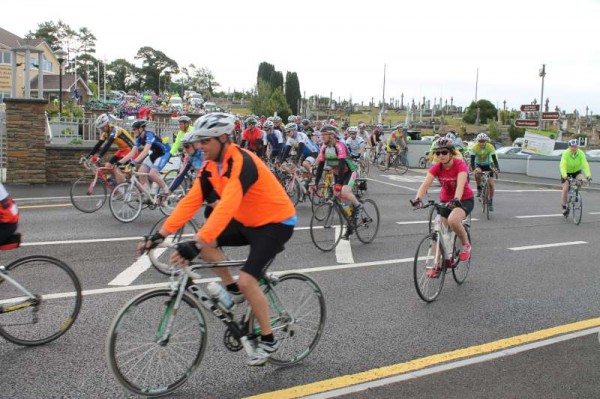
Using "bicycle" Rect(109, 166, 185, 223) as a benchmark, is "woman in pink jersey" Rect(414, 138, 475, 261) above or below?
above

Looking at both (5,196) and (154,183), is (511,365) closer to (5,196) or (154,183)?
(5,196)

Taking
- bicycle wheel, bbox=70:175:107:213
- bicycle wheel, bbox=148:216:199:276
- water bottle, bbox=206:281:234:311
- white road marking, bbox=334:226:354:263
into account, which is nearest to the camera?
water bottle, bbox=206:281:234:311

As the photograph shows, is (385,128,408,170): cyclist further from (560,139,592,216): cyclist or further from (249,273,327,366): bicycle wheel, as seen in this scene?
(249,273,327,366): bicycle wheel

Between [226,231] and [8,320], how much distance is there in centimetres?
216

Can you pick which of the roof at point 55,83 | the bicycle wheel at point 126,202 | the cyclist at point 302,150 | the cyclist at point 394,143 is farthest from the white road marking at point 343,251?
the roof at point 55,83

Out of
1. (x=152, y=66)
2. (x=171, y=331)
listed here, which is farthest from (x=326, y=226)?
(x=152, y=66)

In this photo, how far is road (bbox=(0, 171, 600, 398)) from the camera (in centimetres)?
440

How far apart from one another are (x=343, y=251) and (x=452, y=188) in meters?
2.51

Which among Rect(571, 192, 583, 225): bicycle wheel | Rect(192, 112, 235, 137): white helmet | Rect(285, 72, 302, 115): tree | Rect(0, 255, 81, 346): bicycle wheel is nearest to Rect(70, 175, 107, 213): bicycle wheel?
Rect(0, 255, 81, 346): bicycle wheel

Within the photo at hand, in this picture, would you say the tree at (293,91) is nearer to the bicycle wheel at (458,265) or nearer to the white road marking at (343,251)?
the white road marking at (343,251)

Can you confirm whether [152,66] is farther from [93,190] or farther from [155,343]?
[155,343]

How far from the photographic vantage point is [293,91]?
9406cm

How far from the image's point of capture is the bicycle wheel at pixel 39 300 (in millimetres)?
4926

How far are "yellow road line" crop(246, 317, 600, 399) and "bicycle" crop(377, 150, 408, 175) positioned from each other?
2192 cm
